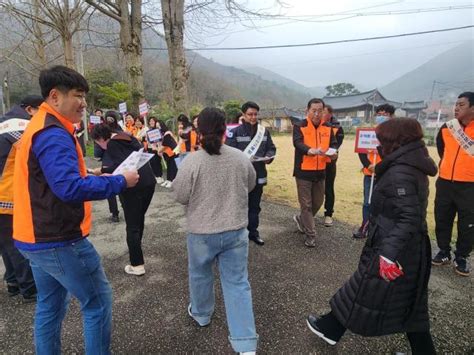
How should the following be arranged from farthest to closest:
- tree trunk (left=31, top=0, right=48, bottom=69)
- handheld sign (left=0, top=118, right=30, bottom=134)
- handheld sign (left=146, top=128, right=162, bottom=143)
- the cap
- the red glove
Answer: tree trunk (left=31, top=0, right=48, bottom=69) → handheld sign (left=146, top=128, right=162, bottom=143) → the cap → handheld sign (left=0, top=118, right=30, bottom=134) → the red glove

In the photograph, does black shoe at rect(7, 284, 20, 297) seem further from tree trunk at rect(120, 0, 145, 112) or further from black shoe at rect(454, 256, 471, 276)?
tree trunk at rect(120, 0, 145, 112)

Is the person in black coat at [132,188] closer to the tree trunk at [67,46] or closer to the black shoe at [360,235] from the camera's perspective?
the black shoe at [360,235]

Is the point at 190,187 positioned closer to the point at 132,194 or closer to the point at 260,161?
the point at 132,194

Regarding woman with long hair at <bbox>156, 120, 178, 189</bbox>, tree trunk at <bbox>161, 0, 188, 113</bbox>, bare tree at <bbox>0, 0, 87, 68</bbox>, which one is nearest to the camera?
woman with long hair at <bbox>156, 120, 178, 189</bbox>

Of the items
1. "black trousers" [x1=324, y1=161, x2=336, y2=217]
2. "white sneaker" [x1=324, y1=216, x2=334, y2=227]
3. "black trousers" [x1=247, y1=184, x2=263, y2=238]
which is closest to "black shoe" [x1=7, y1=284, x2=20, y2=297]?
"black trousers" [x1=247, y1=184, x2=263, y2=238]

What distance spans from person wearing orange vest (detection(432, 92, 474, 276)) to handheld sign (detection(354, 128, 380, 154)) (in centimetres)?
83

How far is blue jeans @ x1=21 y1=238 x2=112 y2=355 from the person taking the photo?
1647mm

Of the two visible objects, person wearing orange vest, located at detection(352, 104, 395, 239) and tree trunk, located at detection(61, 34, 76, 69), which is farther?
tree trunk, located at detection(61, 34, 76, 69)

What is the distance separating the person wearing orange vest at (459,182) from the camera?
333cm

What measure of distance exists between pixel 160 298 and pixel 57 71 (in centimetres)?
230

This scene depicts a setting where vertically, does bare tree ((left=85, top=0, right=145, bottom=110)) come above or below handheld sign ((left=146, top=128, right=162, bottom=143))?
above

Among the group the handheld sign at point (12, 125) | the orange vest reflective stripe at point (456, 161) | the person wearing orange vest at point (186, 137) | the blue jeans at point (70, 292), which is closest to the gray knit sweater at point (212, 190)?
the blue jeans at point (70, 292)

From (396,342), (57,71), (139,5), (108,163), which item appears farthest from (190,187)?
(139,5)

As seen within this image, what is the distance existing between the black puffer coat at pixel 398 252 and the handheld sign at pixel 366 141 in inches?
94.3
